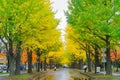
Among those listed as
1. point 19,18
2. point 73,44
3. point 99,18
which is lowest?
point 73,44

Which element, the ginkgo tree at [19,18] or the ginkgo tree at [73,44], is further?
the ginkgo tree at [73,44]

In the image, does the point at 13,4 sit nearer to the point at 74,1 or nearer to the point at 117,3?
the point at 74,1

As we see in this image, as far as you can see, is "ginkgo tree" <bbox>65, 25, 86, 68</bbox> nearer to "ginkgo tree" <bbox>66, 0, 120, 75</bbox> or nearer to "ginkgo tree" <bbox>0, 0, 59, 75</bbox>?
"ginkgo tree" <bbox>66, 0, 120, 75</bbox>

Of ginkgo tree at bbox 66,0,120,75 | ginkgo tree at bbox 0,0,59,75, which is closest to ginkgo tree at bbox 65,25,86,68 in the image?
ginkgo tree at bbox 66,0,120,75

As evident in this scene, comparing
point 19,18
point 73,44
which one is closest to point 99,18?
point 19,18

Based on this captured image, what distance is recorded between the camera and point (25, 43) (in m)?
41.5

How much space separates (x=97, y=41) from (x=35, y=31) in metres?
8.27

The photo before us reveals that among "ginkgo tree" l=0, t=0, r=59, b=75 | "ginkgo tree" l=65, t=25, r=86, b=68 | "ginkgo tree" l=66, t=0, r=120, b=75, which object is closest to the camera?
"ginkgo tree" l=0, t=0, r=59, b=75

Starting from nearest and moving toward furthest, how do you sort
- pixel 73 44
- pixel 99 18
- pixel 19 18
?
pixel 19 18
pixel 99 18
pixel 73 44

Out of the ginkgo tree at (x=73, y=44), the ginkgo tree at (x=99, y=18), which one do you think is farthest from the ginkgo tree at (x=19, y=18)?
the ginkgo tree at (x=73, y=44)

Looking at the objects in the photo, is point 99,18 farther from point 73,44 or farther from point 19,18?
point 73,44

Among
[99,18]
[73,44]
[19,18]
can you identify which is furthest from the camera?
[73,44]

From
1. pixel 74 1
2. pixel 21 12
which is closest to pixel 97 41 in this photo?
pixel 74 1

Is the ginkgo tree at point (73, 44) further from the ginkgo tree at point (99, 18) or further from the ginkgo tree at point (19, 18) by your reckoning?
the ginkgo tree at point (19, 18)
